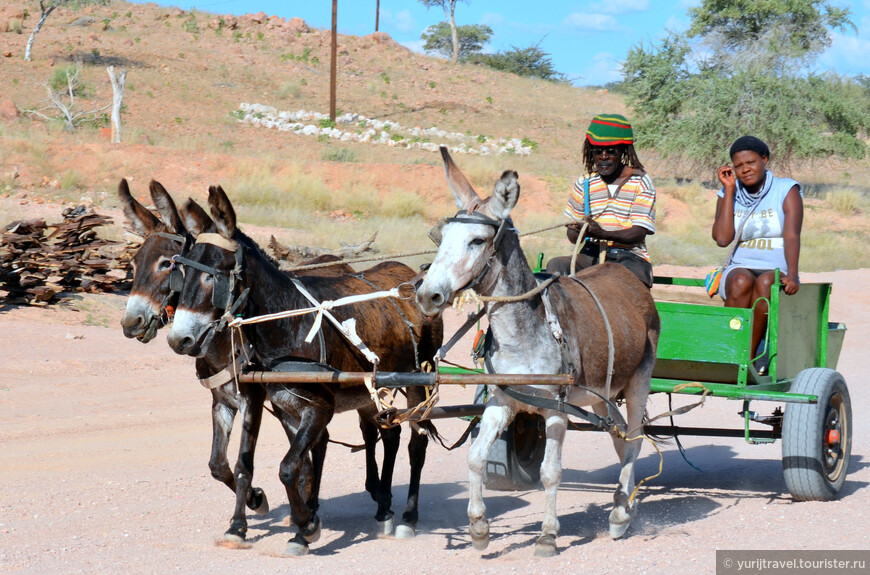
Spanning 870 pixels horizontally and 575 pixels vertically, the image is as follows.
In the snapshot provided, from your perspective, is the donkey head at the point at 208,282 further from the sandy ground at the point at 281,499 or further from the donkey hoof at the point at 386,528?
the donkey hoof at the point at 386,528

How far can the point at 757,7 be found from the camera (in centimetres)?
3853

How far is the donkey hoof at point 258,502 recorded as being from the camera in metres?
6.48

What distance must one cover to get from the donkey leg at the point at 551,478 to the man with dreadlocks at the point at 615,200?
5.78ft

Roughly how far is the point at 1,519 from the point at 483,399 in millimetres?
3391

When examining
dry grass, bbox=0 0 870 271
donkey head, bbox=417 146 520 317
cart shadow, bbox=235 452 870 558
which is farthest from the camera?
dry grass, bbox=0 0 870 271

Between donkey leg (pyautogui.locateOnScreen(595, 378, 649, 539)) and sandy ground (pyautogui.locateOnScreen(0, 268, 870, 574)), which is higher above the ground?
donkey leg (pyautogui.locateOnScreen(595, 378, 649, 539))

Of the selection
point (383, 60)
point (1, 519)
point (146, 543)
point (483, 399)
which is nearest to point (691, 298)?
point (483, 399)

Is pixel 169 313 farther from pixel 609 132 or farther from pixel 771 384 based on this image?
pixel 771 384

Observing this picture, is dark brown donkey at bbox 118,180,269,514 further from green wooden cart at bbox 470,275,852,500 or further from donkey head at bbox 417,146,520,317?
green wooden cart at bbox 470,275,852,500

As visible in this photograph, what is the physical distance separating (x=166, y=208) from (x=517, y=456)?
131 inches

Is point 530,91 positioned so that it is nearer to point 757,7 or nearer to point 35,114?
point 757,7

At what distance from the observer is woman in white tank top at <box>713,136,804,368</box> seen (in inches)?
275

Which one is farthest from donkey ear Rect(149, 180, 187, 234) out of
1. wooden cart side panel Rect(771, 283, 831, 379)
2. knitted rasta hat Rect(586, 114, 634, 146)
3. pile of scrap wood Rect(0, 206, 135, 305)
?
pile of scrap wood Rect(0, 206, 135, 305)

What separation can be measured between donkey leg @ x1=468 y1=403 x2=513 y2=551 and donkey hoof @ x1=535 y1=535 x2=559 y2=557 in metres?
0.31
